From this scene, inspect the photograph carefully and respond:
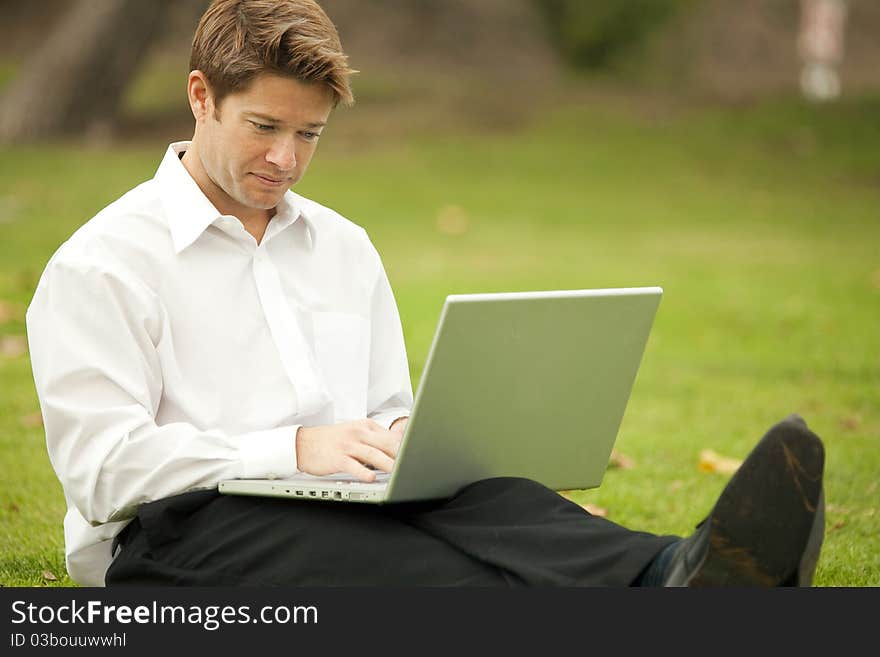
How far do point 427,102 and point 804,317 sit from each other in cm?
771

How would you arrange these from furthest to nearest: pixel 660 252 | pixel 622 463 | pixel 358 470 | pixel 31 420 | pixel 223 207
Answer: pixel 660 252 < pixel 31 420 < pixel 622 463 < pixel 223 207 < pixel 358 470

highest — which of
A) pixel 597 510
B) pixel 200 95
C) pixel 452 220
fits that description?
pixel 200 95

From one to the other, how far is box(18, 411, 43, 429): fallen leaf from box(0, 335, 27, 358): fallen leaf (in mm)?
1289

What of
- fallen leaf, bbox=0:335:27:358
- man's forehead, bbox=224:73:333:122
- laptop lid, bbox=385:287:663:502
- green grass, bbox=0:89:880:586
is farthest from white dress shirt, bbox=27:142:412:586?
fallen leaf, bbox=0:335:27:358

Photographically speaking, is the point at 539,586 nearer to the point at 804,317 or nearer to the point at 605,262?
the point at 804,317

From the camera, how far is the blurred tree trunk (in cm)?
1352

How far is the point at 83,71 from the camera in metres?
13.7

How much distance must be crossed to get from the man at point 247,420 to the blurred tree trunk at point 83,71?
10928 mm

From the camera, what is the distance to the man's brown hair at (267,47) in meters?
2.88

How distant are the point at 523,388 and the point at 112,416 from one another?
781 mm

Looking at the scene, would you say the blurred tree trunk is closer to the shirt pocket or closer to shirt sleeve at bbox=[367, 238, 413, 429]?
shirt sleeve at bbox=[367, 238, 413, 429]

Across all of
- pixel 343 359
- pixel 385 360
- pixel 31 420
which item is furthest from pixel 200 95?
pixel 31 420

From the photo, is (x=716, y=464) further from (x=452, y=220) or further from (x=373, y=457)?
(x=452, y=220)

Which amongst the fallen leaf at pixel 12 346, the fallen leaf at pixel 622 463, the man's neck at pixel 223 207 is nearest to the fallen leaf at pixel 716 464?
the fallen leaf at pixel 622 463
